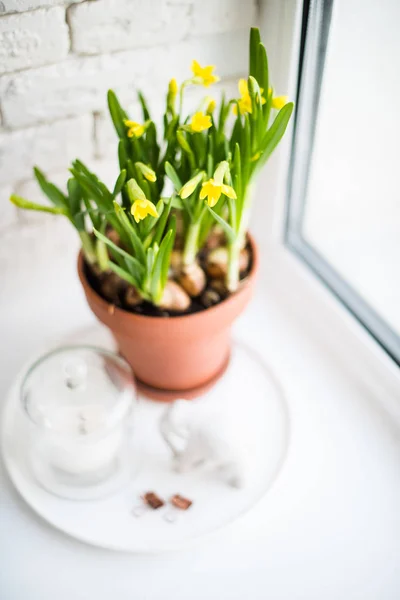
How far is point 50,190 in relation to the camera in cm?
69

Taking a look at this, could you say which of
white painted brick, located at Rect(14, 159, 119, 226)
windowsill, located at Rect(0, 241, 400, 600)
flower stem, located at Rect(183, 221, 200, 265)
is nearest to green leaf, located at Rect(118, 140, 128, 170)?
flower stem, located at Rect(183, 221, 200, 265)

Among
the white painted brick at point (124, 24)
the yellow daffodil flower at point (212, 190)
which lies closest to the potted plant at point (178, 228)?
the yellow daffodil flower at point (212, 190)

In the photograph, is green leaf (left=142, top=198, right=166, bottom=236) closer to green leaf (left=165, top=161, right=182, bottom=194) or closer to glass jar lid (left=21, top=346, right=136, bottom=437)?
green leaf (left=165, top=161, right=182, bottom=194)

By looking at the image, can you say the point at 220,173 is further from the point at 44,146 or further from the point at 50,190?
the point at 44,146

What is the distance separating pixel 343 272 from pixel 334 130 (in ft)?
0.67

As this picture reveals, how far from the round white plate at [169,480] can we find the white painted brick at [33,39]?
1.37ft

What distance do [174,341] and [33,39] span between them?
1.31 feet

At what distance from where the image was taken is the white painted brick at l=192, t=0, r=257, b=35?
0.79 metres

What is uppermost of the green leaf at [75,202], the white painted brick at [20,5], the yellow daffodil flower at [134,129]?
the white painted brick at [20,5]

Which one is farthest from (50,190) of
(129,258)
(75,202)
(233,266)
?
(233,266)

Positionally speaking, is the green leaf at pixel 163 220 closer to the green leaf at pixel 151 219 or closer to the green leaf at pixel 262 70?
the green leaf at pixel 151 219

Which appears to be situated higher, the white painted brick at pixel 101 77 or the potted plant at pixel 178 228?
the white painted brick at pixel 101 77

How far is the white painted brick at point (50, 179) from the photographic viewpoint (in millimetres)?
853

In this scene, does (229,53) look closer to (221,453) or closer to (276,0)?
(276,0)
